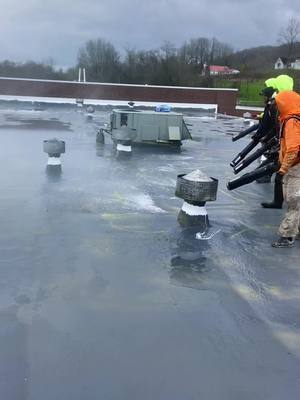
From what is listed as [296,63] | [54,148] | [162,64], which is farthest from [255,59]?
[54,148]

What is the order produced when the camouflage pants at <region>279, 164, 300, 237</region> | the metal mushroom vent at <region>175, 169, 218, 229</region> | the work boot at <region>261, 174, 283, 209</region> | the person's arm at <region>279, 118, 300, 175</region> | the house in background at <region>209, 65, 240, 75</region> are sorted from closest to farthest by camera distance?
the person's arm at <region>279, 118, 300, 175</region>, the camouflage pants at <region>279, 164, 300, 237</region>, the metal mushroom vent at <region>175, 169, 218, 229</region>, the work boot at <region>261, 174, 283, 209</region>, the house in background at <region>209, 65, 240, 75</region>

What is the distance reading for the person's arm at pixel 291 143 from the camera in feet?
16.2

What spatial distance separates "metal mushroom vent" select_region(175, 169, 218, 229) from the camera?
537cm

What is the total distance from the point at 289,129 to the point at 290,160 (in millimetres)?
327

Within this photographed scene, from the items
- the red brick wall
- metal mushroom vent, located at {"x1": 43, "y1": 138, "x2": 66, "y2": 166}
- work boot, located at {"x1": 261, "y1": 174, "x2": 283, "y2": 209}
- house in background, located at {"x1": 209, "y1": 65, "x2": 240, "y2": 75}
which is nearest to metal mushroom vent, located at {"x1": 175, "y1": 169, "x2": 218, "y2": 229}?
work boot, located at {"x1": 261, "y1": 174, "x2": 283, "y2": 209}

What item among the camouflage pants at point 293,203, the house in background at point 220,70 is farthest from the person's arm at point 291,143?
the house in background at point 220,70

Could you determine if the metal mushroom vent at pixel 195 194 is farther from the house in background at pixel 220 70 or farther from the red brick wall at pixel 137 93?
the house in background at pixel 220 70

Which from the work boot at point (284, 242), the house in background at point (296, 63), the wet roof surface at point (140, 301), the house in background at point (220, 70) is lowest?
the wet roof surface at point (140, 301)

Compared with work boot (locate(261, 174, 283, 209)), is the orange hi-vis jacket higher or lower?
higher

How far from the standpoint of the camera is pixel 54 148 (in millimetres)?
8586

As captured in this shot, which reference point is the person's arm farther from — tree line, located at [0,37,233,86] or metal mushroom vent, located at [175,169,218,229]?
tree line, located at [0,37,233,86]

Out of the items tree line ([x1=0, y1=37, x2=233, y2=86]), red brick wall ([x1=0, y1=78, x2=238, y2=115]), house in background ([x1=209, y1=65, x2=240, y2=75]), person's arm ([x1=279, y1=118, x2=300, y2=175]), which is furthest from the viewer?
house in background ([x1=209, y1=65, x2=240, y2=75])

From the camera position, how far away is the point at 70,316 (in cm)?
343

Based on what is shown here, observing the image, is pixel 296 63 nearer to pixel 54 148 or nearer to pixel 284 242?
pixel 54 148
